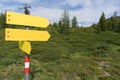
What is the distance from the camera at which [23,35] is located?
5.71 metres

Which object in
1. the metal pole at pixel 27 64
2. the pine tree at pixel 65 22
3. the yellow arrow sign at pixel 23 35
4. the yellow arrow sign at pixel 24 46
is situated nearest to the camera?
the yellow arrow sign at pixel 23 35

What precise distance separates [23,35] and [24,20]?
43 centimetres

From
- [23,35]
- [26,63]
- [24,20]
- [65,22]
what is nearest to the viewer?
[23,35]

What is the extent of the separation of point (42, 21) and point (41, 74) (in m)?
4.99

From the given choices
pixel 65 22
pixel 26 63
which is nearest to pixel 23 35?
pixel 26 63

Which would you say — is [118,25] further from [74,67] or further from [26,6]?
[26,6]

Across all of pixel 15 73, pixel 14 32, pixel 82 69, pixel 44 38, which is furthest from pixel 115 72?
pixel 14 32

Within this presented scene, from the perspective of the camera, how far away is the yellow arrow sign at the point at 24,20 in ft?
17.9

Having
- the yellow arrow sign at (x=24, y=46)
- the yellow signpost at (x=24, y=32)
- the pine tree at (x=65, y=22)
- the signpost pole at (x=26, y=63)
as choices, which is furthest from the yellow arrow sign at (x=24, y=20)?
the pine tree at (x=65, y=22)

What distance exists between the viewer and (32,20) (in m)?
6.08

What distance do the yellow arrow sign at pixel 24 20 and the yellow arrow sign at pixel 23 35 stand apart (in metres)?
0.23

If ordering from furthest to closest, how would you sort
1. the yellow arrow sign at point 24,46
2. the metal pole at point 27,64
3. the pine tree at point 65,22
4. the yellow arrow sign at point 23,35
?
the pine tree at point 65,22, the metal pole at point 27,64, the yellow arrow sign at point 24,46, the yellow arrow sign at point 23,35

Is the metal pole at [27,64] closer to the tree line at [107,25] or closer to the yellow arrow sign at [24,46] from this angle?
the yellow arrow sign at [24,46]

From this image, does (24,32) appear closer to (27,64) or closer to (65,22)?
(27,64)
